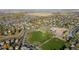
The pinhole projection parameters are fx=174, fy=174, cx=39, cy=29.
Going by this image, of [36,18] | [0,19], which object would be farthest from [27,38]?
[0,19]

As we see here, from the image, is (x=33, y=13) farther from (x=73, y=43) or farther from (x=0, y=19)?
(x=73, y=43)

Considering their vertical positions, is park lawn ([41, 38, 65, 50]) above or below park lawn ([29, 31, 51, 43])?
below

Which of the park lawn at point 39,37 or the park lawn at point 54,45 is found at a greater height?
the park lawn at point 39,37

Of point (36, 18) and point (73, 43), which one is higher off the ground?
point (36, 18)
